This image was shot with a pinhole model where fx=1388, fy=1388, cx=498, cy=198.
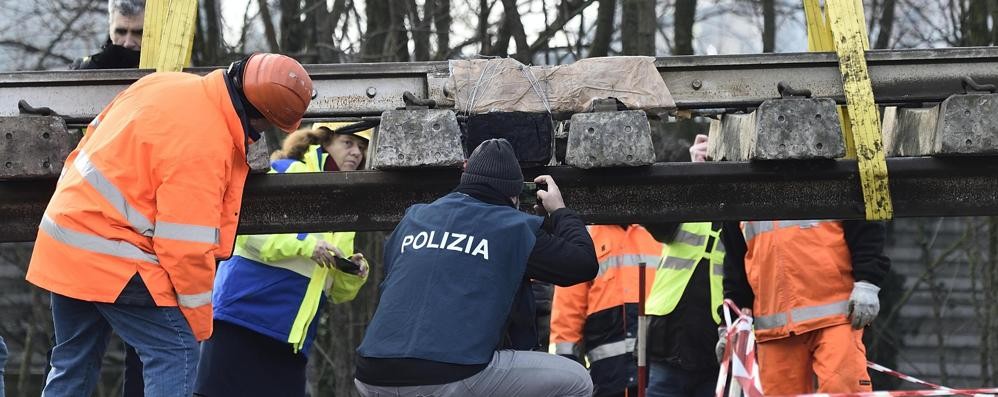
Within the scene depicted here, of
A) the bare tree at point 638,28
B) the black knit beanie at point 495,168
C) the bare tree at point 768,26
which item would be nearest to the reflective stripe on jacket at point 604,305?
the black knit beanie at point 495,168

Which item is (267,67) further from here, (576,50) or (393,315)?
(576,50)

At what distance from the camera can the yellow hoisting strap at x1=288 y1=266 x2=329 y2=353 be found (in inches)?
268

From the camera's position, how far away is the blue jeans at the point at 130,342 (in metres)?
4.88

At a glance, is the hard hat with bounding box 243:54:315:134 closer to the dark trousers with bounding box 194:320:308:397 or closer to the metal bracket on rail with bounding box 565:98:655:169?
the metal bracket on rail with bounding box 565:98:655:169

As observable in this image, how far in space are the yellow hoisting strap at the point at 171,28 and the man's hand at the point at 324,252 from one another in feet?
4.44

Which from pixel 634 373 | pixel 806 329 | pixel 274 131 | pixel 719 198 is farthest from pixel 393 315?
pixel 274 131

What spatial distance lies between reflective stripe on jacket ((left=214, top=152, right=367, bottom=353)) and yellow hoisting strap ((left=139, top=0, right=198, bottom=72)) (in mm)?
1057

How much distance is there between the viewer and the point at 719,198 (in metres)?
5.96

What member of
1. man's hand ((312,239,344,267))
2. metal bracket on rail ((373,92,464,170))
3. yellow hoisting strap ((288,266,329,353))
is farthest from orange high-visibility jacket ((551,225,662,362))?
metal bracket on rail ((373,92,464,170))

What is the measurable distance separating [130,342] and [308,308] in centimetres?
200

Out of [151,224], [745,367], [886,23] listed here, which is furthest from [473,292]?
[886,23]

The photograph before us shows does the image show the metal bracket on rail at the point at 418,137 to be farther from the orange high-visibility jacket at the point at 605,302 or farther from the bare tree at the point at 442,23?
the bare tree at the point at 442,23

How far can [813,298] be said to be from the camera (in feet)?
22.8

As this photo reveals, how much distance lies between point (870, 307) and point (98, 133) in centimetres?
381
